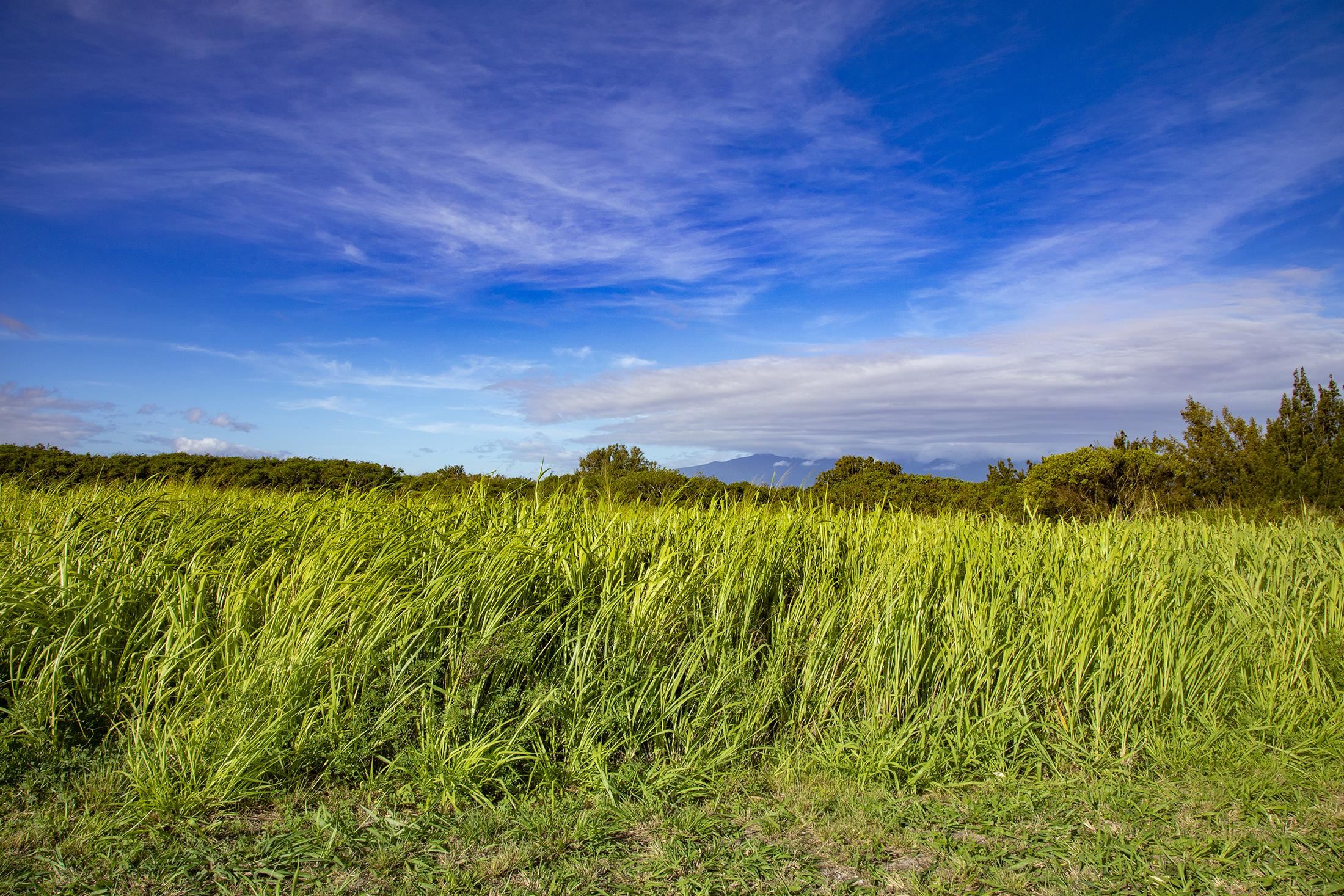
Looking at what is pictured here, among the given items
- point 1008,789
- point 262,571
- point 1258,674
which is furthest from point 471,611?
point 1258,674

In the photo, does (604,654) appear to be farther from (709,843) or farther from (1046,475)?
(1046,475)

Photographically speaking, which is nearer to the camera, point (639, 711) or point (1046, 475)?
point (639, 711)

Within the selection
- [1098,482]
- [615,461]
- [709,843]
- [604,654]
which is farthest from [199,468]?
[1098,482]

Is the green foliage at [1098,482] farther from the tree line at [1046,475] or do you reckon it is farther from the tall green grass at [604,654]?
the tall green grass at [604,654]

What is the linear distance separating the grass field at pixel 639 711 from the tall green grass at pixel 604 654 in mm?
20

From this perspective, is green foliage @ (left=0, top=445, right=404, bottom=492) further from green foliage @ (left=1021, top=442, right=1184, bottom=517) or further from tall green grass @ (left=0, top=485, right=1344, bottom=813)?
green foliage @ (left=1021, top=442, right=1184, bottom=517)

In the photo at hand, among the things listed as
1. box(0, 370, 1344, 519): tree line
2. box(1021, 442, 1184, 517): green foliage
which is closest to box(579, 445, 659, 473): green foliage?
box(0, 370, 1344, 519): tree line

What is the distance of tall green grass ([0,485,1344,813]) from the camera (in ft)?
9.51

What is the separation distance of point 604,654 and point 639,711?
13.9 inches

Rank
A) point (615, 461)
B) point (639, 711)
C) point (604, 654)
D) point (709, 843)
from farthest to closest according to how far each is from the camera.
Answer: point (615, 461) < point (604, 654) < point (639, 711) < point (709, 843)

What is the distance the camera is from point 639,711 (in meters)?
3.12

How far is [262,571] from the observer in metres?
3.66

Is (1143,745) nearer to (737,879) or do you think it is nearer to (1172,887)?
(1172,887)

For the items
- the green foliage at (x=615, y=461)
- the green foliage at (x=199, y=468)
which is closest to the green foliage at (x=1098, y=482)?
the green foliage at (x=615, y=461)
